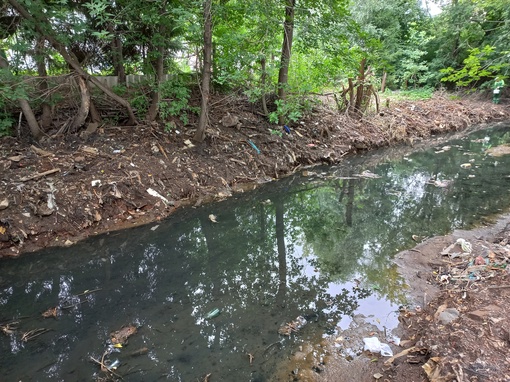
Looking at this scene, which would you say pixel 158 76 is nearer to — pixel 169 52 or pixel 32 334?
pixel 169 52

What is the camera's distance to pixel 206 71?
21.1 feet

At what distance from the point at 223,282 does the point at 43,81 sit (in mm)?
5052

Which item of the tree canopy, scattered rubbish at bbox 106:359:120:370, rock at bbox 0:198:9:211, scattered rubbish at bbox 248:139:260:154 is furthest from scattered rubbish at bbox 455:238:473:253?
rock at bbox 0:198:9:211

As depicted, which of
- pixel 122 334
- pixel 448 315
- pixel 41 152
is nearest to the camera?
pixel 448 315

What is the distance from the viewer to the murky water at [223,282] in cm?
289

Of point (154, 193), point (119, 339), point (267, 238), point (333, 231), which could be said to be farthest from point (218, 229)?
point (119, 339)

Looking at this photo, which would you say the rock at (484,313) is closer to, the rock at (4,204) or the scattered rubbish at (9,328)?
the scattered rubbish at (9,328)

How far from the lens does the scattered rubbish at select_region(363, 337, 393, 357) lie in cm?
282

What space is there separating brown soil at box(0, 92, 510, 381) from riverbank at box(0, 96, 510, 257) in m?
0.02

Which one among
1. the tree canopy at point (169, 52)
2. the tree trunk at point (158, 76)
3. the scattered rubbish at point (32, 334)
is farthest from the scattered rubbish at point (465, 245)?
the tree trunk at point (158, 76)

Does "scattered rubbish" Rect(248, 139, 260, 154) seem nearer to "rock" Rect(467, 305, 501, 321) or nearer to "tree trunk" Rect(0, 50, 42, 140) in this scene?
"tree trunk" Rect(0, 50, 42, 140)

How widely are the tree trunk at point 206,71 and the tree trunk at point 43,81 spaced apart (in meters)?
2.75

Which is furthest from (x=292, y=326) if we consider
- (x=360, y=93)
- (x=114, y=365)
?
(x=360, y=93)

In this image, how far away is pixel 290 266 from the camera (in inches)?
172
